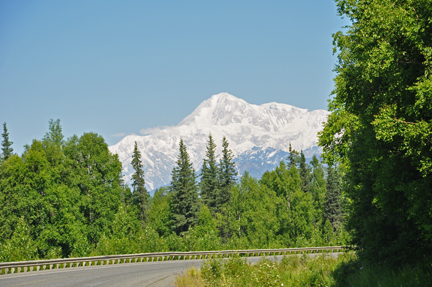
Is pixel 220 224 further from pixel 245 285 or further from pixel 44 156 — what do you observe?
pixel 245 285

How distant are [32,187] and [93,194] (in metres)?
7.00

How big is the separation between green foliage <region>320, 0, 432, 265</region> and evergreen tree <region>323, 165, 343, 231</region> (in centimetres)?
5060

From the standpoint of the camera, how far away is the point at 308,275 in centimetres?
1522

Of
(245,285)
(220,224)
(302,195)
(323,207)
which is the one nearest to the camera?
(245,285)

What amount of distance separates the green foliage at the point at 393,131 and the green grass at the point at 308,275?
78 cm

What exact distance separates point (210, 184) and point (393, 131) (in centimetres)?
5834

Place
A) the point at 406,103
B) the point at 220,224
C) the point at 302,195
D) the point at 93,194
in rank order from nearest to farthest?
the point at 406,103 < the point at 93,194 < the point at 302,195 < the point at 220,224

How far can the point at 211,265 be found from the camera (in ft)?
51.1

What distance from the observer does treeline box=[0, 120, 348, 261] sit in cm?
3528

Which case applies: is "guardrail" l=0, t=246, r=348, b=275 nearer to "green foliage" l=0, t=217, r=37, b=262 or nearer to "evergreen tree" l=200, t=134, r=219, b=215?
"green foliage" l=0, t=217, r=37, b=262

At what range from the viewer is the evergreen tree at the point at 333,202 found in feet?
208

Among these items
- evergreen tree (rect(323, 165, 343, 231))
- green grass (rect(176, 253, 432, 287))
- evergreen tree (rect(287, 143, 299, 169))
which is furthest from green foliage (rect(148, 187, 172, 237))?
green grass (rect(176, 253, 432, 287))

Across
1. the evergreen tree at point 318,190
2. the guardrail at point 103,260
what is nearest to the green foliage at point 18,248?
the guardrail at point 103,260

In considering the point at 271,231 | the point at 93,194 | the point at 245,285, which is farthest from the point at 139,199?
the point at 245,285
